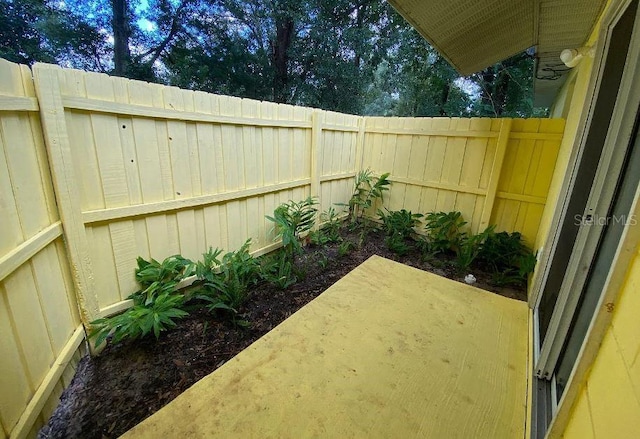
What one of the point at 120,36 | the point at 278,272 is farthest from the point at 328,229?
the point at 120,36

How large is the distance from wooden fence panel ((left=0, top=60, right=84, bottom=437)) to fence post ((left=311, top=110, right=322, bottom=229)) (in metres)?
2.43

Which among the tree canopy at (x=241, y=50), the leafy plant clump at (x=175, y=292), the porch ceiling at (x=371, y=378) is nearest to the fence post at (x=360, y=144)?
the leafy plant clump at (x=175, y=292)

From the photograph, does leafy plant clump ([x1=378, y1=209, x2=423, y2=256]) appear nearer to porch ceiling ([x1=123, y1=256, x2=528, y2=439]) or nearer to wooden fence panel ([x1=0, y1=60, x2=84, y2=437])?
porch ceiling ([x1=123, y1=256, x2=528, y2=439])

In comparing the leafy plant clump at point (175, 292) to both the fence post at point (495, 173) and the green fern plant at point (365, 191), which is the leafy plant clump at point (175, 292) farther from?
the fence post at point (495, 173)

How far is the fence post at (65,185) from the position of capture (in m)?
1.40

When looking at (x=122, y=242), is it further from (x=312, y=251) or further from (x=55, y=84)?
(x=312, y=251)

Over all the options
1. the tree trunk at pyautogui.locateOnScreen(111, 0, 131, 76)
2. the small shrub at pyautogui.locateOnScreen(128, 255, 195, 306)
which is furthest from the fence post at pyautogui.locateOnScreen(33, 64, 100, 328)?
the tree trunk at pyautogui.locateOnScreen(111, 0, 131, 76)

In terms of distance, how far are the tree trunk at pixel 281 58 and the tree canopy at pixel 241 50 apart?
0.03m

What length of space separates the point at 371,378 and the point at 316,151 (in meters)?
2.64

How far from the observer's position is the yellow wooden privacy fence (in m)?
1.21

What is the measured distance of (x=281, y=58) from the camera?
7660 mm

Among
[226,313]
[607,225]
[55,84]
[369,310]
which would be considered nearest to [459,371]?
[369,310]

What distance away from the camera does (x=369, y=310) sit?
6.23ft

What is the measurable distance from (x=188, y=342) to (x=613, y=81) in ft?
9.98
